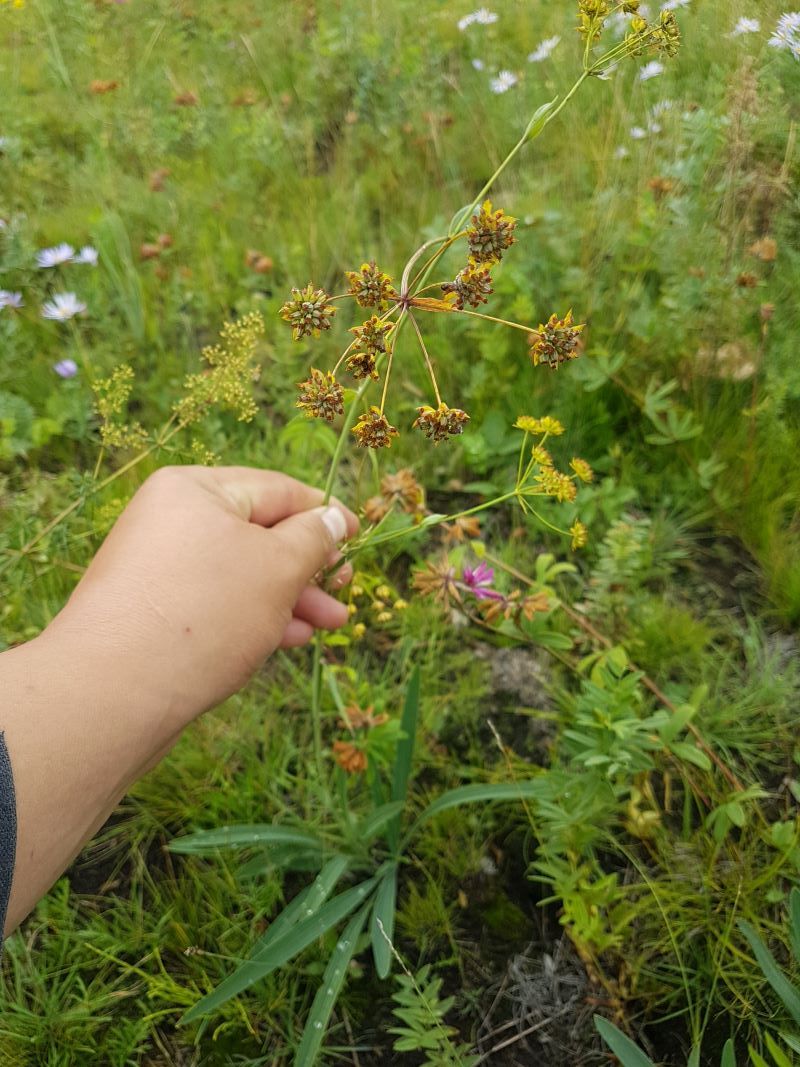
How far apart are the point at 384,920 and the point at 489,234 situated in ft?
3.53

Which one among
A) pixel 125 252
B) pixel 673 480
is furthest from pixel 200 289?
pixel 673 480

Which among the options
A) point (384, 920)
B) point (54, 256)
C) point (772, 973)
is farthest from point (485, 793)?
point (54, 256)

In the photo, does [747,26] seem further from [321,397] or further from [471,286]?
[321,397]

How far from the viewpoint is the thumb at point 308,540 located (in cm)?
116

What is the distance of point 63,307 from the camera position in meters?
2.24

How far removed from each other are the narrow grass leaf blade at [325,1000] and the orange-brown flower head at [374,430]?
852 millimetres

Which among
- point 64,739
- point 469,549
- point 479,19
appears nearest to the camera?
point 64,739

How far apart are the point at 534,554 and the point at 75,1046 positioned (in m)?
1.38

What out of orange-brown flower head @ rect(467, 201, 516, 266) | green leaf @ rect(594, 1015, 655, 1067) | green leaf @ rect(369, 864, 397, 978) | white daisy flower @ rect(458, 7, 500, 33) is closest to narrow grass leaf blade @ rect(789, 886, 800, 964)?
green leaf @ rect(594, 1015, 655, 1067)

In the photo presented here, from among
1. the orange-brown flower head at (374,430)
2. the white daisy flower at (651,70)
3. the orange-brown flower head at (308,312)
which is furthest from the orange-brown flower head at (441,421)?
the white daisy flower at (651,70)

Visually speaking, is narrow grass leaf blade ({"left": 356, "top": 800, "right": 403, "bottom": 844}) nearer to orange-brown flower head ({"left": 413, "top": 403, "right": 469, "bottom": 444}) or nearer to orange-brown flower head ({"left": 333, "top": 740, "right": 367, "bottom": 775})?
orange-brown flower head ({"left": 333, "top": 740, "right": 367, "bottom": 775})

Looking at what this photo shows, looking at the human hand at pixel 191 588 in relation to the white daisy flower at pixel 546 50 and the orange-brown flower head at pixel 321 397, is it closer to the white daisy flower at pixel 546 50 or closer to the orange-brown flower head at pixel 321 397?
the orange-brown flower head at pixel 321 397

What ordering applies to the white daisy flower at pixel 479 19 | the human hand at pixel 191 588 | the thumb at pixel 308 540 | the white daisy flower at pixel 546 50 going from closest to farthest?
the human hand at pixel 191 588, the thumb at pixel 308 540, the white daisy flower at pixel 546 50, the white daisy flower at pixel 479 19

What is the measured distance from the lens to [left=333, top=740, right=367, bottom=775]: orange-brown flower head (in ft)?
4.20
